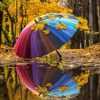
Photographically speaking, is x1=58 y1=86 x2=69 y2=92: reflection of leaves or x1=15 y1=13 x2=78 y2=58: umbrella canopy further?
x1=15 y1=13 x2=78 y2=58: umbrella canopy

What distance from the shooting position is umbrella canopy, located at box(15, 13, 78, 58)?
18.8 metres

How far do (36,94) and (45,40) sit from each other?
10542 mm

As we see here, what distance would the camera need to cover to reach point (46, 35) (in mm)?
19094

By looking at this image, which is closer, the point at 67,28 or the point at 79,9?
the point at 67,28

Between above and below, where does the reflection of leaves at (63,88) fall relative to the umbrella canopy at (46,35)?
below

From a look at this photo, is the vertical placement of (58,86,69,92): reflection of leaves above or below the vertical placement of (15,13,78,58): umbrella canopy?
below

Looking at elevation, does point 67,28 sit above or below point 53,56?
above

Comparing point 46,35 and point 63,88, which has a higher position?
point 46,35

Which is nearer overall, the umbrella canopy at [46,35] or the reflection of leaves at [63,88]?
the reflection of leaves at [63,88]

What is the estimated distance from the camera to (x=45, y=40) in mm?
19062

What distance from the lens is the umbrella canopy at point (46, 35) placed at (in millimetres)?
18763

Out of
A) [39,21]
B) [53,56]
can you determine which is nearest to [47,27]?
[39,21]

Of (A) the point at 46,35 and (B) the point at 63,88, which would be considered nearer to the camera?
(B) the point at 63,88

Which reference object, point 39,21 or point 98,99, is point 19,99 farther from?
point 39,21
